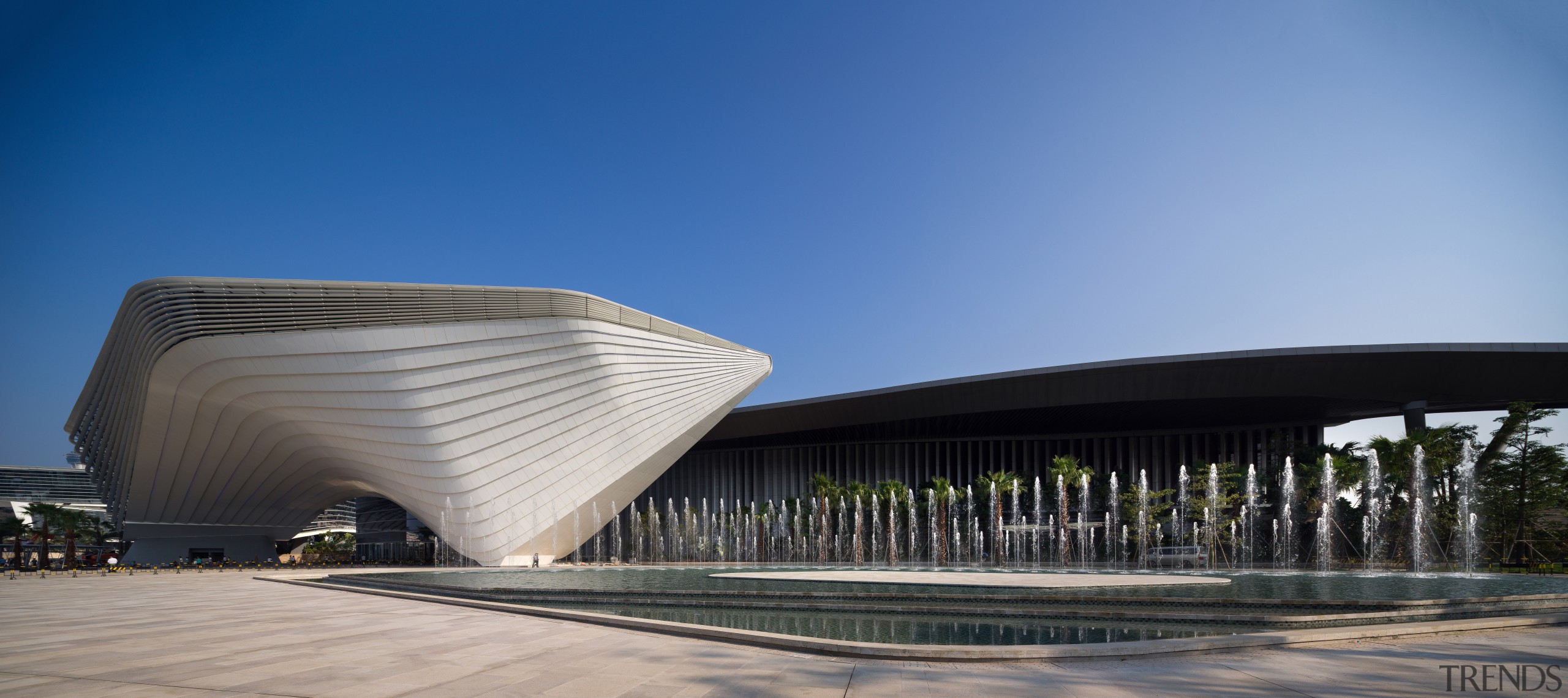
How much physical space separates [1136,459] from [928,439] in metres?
12.5

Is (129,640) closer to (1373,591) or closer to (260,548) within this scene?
(1373,591)

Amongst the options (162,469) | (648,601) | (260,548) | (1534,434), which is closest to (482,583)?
(648,601)

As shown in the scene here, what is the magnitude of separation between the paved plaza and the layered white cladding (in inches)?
694

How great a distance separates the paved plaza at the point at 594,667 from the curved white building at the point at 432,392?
57.1 feet

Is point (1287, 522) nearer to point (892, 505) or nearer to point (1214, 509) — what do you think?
point (1214, 509)

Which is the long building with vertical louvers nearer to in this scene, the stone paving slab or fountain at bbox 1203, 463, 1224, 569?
fountain at bbox 1203, 463, 1224, 569

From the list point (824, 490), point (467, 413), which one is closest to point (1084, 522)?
point (824, 490)

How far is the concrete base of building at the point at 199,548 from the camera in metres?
42.7

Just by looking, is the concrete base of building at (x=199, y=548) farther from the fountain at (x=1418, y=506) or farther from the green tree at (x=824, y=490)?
the fountain at (x=1418, y=506)

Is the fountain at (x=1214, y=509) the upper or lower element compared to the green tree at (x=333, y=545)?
upper

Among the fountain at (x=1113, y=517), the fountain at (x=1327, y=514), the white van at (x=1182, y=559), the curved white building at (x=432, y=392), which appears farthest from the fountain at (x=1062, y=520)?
the curved white building at (x=432, y=392)

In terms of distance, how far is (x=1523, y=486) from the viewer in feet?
89.4

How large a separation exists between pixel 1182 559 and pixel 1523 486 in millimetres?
11373

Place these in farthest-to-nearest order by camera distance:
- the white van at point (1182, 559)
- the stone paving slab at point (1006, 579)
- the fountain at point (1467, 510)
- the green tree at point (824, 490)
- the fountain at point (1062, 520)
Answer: the green tree at point (824, 490) → the fountain at point (1062, 520) → the white van at point (1182, 559) → the fountain at point (1467, 510) → the stone paving slab at point (1006, 579)
